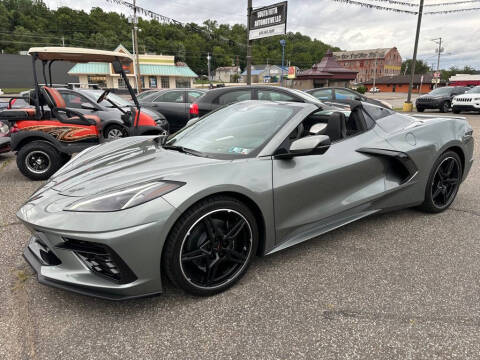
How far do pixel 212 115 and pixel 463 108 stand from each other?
17.2m

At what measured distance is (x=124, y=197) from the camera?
1.94 metres

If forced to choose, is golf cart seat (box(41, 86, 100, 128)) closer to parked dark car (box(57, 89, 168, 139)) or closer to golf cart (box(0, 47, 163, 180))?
golf cart (box(0, 47, 163, 180))

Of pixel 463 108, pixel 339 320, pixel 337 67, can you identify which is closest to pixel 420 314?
pixel 339 320

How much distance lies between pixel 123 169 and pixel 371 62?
428 ft

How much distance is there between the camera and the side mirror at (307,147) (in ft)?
7.80

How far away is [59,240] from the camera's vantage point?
1.89m

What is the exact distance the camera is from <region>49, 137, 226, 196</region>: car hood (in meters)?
2.11

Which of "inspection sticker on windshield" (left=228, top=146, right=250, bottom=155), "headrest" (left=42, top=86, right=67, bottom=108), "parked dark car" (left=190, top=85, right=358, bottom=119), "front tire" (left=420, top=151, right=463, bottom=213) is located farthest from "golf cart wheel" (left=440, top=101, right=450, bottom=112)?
"inspection sticker on windshield" (left=228, top=146, right=250, bottom=155)

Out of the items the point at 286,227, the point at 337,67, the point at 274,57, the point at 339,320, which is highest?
the point at 274,57

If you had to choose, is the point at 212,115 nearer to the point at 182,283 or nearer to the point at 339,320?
the point at 182,283

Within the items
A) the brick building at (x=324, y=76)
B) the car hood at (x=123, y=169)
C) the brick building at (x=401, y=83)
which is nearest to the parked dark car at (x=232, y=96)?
the car hood at (x=123, y=169)

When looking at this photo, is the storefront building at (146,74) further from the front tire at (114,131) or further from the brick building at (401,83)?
the brick building at (401,83)

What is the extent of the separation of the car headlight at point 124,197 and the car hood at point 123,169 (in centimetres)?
6

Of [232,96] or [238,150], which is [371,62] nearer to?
[232,96]
